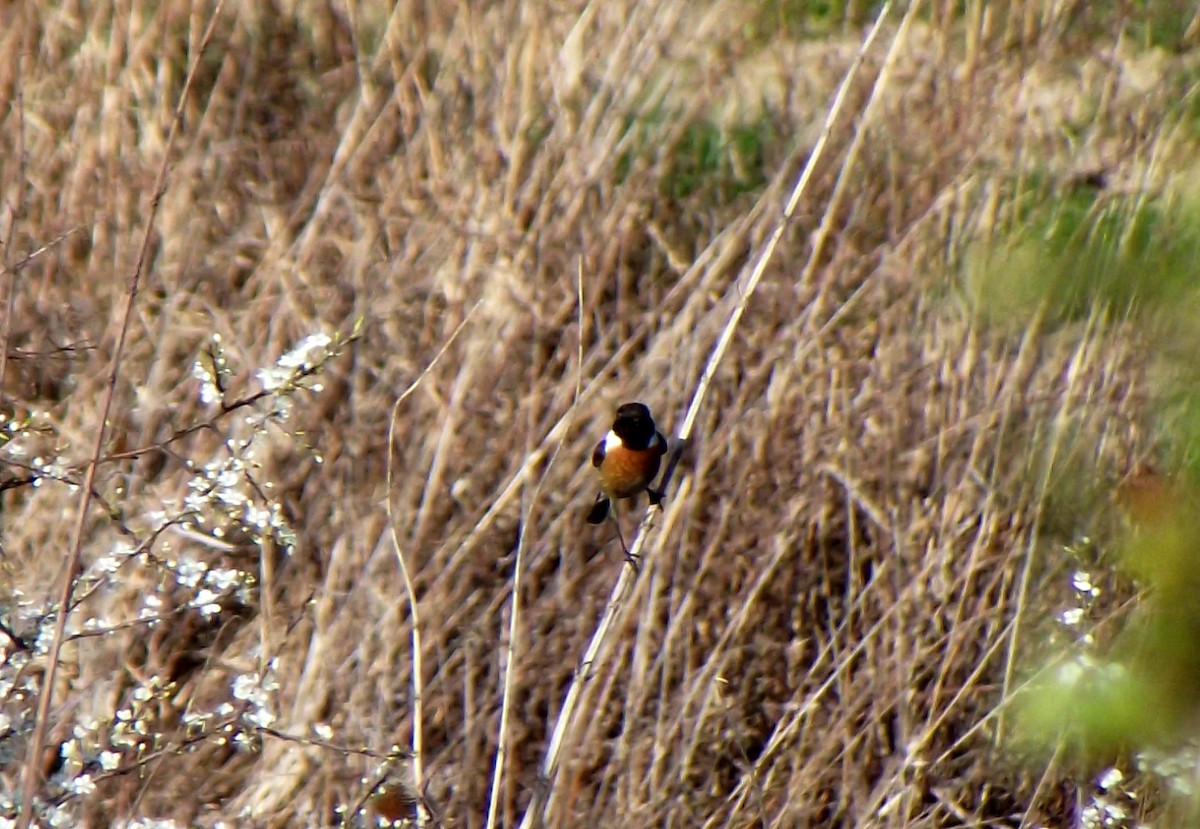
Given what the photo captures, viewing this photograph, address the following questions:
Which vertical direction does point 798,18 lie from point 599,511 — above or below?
above

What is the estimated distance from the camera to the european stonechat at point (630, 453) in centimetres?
286

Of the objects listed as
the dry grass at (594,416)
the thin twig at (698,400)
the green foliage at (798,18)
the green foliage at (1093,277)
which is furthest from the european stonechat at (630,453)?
the green foliage at (1093,277)

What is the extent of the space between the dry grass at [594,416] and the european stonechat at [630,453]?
0.12 m

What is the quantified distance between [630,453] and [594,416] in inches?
13.8

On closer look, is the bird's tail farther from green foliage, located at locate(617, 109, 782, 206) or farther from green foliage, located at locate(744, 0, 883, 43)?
green foliage, located at locate(744, 0, 883, 43)

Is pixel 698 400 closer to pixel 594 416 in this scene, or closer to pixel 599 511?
pixel 599 511

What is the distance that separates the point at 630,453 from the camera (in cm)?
294

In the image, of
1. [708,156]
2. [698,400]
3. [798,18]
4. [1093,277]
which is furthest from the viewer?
[708,156]

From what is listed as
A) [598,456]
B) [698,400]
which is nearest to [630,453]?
[598,456]

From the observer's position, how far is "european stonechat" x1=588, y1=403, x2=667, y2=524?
2861mm

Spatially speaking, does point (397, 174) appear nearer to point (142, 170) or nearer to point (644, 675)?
point (142, 170)

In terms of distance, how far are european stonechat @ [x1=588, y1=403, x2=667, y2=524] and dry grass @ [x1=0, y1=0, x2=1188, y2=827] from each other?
121 mm

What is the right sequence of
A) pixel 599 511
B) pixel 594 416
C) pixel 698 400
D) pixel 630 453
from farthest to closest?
pixel 594 416 → pixel 599 511 → pixel 630 453 → pixel 698 400

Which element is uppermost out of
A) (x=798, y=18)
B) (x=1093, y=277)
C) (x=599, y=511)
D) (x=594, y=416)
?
(x=1093, y=277)
